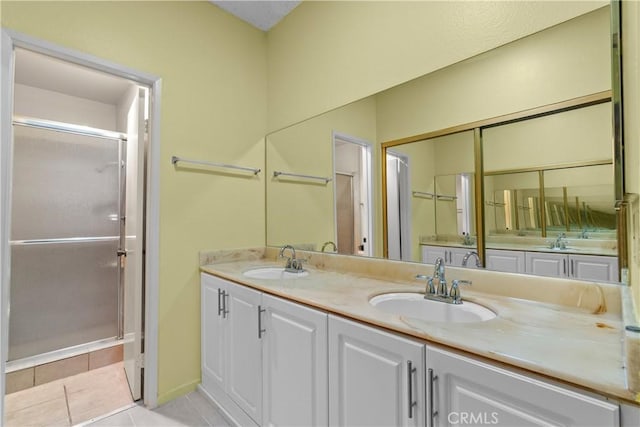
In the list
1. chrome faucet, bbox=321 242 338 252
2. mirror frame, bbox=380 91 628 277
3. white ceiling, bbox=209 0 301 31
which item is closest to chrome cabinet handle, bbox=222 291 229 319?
chrome faucet, bbox=321 242 338 252

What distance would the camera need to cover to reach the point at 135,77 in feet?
5.64

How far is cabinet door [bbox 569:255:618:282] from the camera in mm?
997

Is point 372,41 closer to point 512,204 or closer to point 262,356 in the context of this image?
point 512,204

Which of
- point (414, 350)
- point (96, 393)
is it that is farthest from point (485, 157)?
point (96, 393)

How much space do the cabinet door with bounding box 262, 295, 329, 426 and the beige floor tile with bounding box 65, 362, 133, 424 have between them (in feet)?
3.79

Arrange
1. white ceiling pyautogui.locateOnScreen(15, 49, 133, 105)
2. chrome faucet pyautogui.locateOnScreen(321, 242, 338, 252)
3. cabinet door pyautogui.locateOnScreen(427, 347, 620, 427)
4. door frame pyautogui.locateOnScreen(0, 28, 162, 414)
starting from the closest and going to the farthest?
cabinet door pyautogui.locateOnScreen(427, 347, 620, 427) < door frame pyautogui.locateOnScreen(0, 28, 162, 414) < chrome faucet pyautogui.locateOnScreen(321, 242, 338, 252) < white ceiling pyautogui.locateOnScreen(15, 49, 133, 105)

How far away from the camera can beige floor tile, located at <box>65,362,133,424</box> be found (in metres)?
1.74

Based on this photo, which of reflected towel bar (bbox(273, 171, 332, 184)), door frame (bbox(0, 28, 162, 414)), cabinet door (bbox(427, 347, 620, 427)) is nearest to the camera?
cabinet door (bbox(427, 347, 620, 427))

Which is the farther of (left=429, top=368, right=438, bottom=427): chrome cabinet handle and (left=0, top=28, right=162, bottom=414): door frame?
(left=0, top=28, right=162, bottom=414): door frame

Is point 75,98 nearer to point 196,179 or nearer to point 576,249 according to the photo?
point 196,179

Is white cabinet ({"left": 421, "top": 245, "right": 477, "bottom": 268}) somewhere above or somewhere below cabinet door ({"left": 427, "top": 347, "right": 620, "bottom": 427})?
above

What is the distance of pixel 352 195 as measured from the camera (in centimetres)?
184

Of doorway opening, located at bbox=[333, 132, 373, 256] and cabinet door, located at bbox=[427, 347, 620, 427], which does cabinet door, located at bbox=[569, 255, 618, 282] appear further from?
doorway opening, located at bbox=[333, 132, 373, 256]

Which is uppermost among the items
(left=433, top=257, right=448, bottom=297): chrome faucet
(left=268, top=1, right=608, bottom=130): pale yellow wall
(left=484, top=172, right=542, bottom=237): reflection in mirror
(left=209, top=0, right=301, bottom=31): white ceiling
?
(left=209, top=0, right=301, bottom=31): white ceiling
